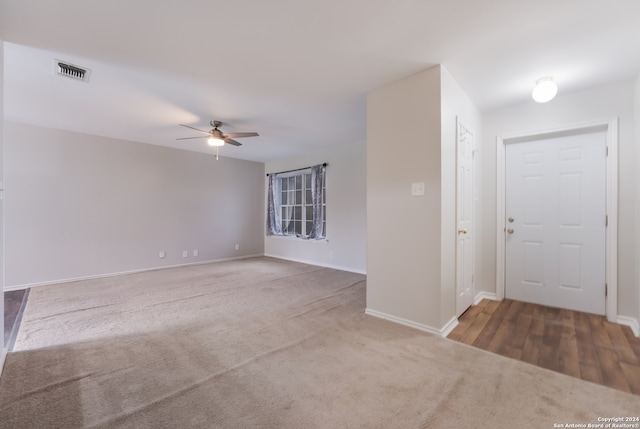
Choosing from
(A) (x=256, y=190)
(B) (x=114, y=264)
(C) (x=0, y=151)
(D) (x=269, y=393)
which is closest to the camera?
(D) (x=269, y=393)

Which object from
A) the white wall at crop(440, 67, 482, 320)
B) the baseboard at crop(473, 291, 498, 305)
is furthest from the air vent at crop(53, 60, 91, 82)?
the baseboard at crop(473, 291, 498, 305)

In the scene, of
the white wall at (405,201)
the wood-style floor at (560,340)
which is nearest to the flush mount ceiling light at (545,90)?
the white wall at (405,201)

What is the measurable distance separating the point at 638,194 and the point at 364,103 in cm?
286

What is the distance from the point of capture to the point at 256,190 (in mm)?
6840

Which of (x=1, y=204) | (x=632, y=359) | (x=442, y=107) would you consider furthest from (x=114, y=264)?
(x=632, y=359)

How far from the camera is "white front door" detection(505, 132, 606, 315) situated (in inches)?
112

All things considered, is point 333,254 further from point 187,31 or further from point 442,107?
point 187,31

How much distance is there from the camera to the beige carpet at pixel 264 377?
4.73ft

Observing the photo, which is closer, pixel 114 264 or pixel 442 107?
pixel 442 107

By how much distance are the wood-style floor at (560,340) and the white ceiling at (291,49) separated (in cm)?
228

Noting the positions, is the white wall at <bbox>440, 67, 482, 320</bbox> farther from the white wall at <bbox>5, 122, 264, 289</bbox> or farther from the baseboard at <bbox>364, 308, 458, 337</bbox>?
the white wall at <bbox>5, 122, 264, 289</bbox>

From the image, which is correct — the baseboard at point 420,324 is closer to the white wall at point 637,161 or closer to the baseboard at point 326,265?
the white wall at point 637,161

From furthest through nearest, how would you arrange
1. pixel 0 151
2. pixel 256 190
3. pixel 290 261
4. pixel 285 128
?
1. pixel 256 190
2. pixel 290 261
3. pixel 285 128
4. pixel 0 151

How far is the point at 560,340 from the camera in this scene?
229cm
